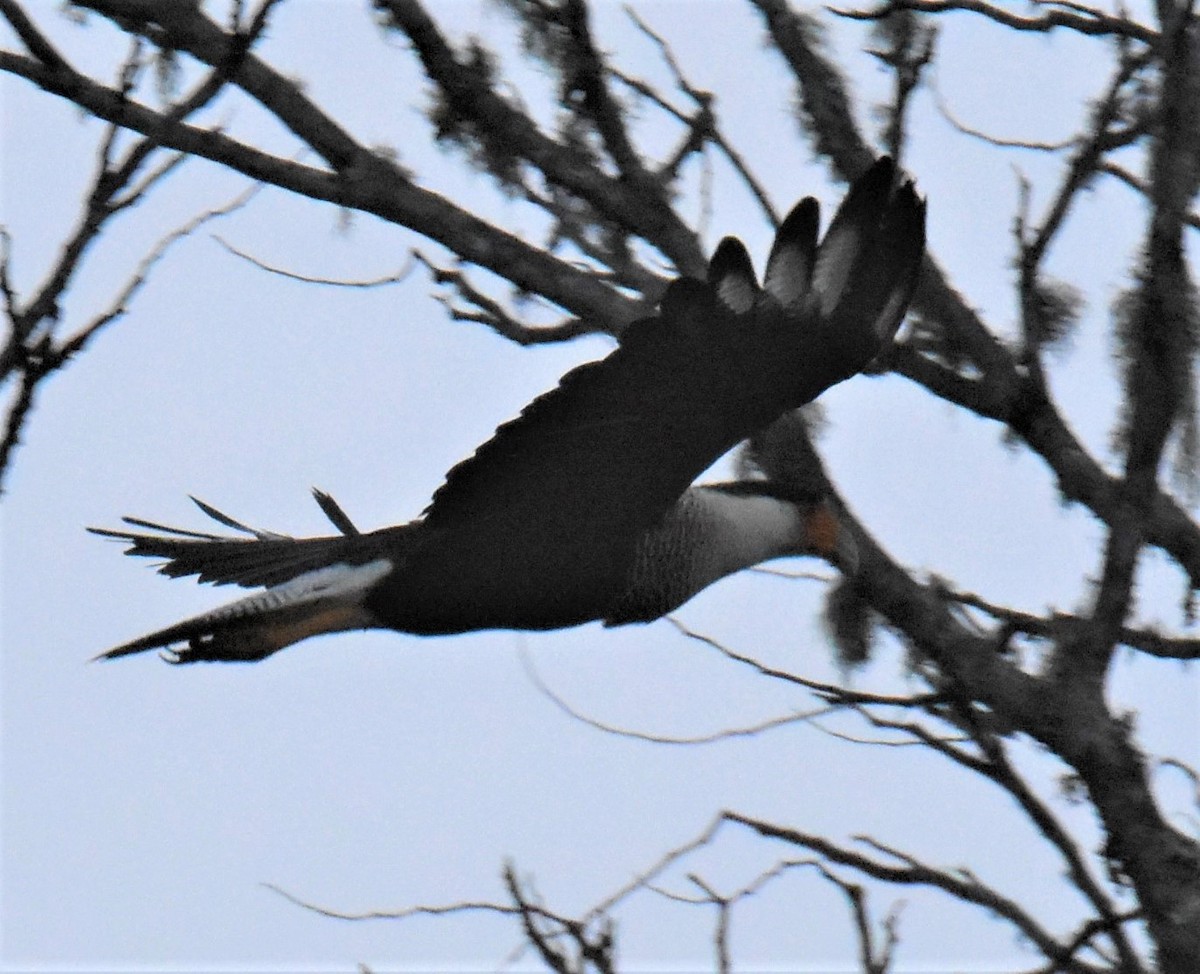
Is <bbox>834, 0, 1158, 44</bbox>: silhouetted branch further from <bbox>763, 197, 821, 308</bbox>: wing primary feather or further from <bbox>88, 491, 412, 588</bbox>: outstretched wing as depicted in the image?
<bbox>88, 491, 412, 588</bbox>: outstretched wing

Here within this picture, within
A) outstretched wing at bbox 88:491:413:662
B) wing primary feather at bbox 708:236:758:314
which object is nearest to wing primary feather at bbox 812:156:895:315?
wing primary feather at bbox 708:236:758:314

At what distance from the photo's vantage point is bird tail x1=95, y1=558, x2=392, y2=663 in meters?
3.54

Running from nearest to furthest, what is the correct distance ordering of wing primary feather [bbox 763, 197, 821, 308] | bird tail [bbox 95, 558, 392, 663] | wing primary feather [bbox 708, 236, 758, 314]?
wing primary feather [bbox 708, 236, 758, 314]
wing primary feather [bbox 763, 197, 821, 308]
bird tail [bbox 95, 558, 392, 663]

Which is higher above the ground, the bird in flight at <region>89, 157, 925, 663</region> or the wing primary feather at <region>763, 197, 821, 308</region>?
the wing primary feather at <region>763, 197, 821, 308</region>

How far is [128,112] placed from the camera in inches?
114

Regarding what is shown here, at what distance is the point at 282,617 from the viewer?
3.66m

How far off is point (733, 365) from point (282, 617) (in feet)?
3.68

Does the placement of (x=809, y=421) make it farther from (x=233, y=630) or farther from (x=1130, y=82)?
(x=233, y=630)

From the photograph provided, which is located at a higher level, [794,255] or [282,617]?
[794,255]

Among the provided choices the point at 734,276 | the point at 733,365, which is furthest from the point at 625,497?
the point at 734,276

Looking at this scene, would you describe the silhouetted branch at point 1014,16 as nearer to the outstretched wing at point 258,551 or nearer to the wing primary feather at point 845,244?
the wing primary feather at point 845,244

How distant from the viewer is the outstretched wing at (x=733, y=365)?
311cm

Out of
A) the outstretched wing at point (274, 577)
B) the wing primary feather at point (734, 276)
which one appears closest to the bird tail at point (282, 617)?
the outstretched wing at point (274, 577)

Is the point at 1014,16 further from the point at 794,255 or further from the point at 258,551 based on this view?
the point at 258,551
